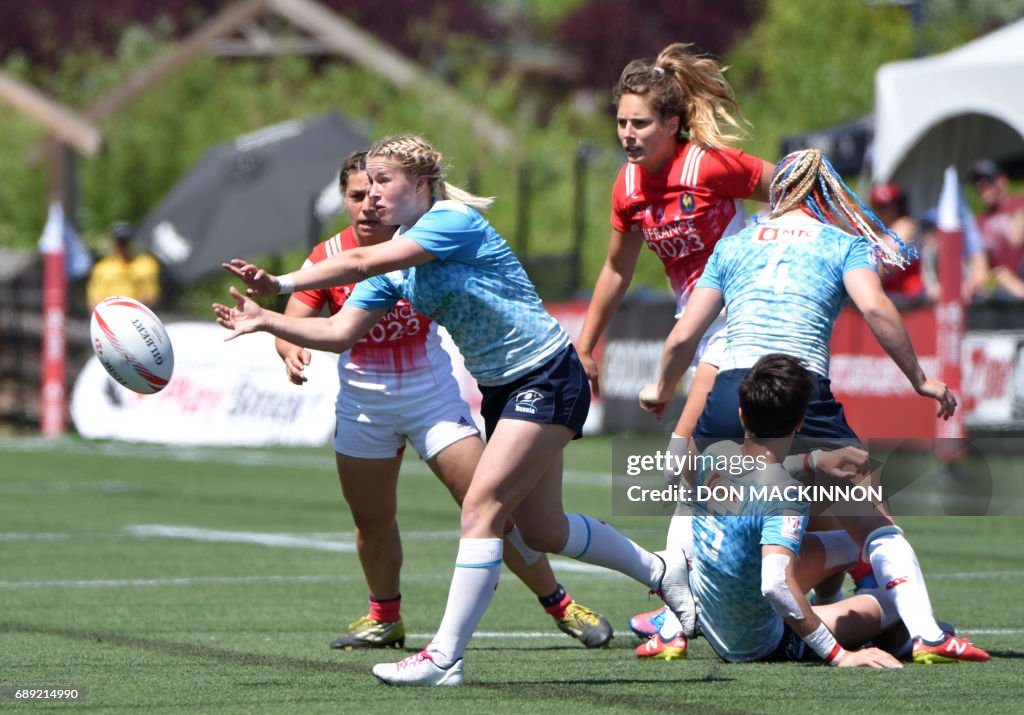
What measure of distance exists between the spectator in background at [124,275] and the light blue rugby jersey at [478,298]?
14794 millimetres

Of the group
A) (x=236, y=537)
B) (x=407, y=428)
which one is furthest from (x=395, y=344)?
(x=236, y=537)

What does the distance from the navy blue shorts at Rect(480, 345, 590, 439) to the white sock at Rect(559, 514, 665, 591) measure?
0.60 m

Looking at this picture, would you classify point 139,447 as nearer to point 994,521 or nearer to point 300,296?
point 994,521

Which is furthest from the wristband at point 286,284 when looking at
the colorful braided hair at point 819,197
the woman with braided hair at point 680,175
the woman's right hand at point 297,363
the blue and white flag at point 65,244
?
the blue and white flag at point 65,244

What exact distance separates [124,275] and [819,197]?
15.1 meters

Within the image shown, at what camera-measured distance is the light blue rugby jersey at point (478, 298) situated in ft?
21.7

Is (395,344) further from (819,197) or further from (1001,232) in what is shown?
(1001,232)

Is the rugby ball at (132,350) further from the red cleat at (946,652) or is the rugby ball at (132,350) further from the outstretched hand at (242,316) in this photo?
the red cleat at (946,652)

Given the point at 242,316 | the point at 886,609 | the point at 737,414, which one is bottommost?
the point at 886,609

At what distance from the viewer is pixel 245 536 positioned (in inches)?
484

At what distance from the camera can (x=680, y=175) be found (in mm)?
7957

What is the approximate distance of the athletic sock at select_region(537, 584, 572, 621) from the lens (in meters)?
7.80

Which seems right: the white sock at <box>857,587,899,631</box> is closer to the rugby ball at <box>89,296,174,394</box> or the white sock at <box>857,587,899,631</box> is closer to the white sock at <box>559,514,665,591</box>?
the white sock at <box>559,514,665,591</box>

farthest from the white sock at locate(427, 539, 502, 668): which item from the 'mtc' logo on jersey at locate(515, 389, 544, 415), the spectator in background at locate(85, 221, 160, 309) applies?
the spectator in background at locate(85, 221, 160, 309)
